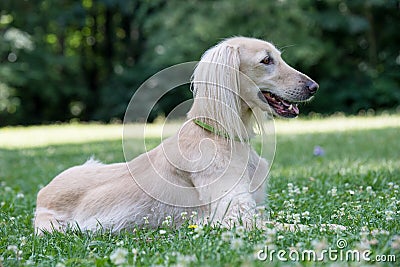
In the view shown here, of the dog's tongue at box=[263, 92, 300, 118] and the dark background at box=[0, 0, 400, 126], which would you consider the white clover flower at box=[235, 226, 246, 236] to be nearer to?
the dog's tongue at box=[263, 92, 300, 118]

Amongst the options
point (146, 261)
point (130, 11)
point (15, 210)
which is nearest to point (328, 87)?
point (130, 11)

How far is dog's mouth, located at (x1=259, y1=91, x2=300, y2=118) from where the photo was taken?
4.06 meters

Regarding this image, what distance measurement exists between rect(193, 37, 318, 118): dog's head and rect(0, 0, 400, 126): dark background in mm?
14710

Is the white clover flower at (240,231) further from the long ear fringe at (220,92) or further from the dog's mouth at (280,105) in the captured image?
the dog's mouth at (280,105)

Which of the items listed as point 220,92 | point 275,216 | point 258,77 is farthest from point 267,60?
point 275,216

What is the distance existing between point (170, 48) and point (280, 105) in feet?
57.4

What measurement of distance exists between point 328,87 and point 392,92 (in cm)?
263

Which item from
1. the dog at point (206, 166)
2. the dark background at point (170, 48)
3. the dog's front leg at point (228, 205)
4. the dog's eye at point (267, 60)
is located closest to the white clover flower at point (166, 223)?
the dog at point (206, 166)

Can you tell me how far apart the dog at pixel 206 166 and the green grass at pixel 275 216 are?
0.73ft

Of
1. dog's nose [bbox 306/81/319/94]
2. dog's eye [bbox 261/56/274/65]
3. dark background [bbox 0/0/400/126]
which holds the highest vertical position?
dog's eye [bbox 261/56/274/65]

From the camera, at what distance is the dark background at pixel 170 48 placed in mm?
20484

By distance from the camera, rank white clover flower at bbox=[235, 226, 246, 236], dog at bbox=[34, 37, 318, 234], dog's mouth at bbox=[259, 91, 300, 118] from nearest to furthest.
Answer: white clover flower at bbox=[235, 226, 246, 236] < dog at bbox=[34, 37, 318, 234] < dog's mouth at bbox=[259, 91, 300, 118]

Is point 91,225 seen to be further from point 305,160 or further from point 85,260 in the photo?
point 305,160

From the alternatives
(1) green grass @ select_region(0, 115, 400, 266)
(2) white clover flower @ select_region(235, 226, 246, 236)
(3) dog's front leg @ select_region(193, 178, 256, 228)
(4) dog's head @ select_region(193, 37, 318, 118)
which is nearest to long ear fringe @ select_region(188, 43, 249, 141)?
(4) dog's head @ select_region(193, 37, 318, 118)
